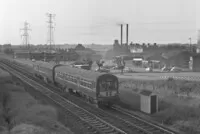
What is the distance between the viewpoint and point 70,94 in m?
28.2

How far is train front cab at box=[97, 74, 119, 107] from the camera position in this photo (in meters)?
21.6

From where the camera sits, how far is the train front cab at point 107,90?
21.6m

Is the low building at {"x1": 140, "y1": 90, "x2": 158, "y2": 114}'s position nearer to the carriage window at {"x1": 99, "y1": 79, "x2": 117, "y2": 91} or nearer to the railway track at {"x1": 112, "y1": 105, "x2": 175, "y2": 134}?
the railway track at {"x1": 112, "y1": 105, "x2": 175, "y2": 134}

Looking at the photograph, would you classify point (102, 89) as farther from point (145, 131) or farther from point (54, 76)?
point (54, 76)

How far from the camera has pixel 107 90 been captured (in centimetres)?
2203

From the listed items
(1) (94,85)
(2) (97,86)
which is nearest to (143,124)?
(2) (97,86)

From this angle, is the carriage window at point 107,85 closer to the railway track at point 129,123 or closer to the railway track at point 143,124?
the railway track at point 129,123

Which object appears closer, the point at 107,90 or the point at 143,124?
the point at 143,124

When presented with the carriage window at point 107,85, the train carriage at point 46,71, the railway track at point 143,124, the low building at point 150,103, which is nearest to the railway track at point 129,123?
the railway track at point 143,124

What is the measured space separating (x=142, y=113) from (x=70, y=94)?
9.91 metres

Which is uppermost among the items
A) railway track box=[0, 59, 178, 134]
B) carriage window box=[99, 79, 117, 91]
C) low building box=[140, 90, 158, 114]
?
carriage window box=[99, 79, 117, 91]

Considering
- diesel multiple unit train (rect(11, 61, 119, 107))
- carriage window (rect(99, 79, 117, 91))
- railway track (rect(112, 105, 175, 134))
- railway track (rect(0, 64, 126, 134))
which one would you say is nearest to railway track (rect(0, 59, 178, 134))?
railway track (rect(112, 105, 175, 134))

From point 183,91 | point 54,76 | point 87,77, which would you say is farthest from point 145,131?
point 54,76

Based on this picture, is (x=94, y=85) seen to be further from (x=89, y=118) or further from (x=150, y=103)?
(x=150, y=103)
